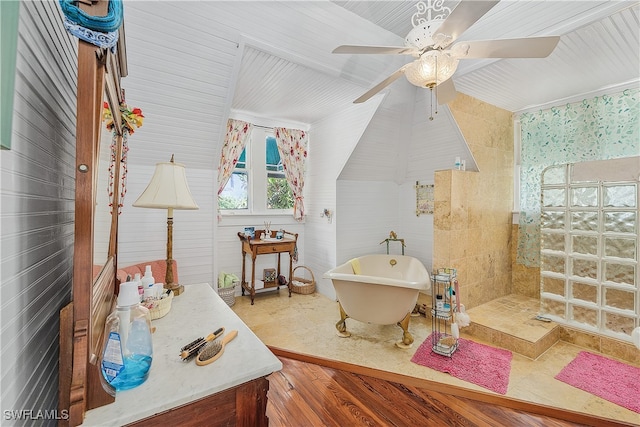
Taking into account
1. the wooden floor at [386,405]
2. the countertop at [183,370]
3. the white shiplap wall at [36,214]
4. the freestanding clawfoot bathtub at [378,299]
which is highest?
the white shiplap wall at [36,214]

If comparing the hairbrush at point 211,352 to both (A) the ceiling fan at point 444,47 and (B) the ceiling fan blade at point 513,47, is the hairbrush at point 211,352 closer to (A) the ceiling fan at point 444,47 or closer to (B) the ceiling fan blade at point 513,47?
(A) the ceiling fan at point 444,47

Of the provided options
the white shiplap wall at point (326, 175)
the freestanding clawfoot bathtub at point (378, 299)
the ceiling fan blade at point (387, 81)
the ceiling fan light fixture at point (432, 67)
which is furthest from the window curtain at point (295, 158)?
the ceiling fan light fixture at point (432, 67)

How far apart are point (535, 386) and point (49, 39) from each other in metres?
3.27

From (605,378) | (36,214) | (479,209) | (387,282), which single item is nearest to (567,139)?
(479,209)

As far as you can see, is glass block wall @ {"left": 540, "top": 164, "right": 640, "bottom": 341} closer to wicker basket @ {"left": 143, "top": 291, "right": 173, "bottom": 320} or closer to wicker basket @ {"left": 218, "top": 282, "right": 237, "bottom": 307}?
wicker basket @ {"left": 143, "top": 291, "right": 173, "bottom": 320}

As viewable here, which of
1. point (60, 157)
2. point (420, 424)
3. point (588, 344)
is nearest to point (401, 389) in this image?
point (420, 424)

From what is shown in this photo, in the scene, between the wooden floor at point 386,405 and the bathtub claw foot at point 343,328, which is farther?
the bathtub claw foot at point 343,328

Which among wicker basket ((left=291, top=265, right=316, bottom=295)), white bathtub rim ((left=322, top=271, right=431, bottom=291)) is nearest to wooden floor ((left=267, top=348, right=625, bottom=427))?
white bathtub rim ((left=322, top=271, right=431, bottom=291))

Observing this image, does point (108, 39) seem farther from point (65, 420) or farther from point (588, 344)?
point (588, 344)

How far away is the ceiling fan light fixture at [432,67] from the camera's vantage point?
5.27 ft

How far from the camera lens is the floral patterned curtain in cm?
377

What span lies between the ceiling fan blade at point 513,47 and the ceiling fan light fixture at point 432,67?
0.27 ft

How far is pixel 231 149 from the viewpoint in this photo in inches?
150

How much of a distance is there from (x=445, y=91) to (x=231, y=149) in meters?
2.79
